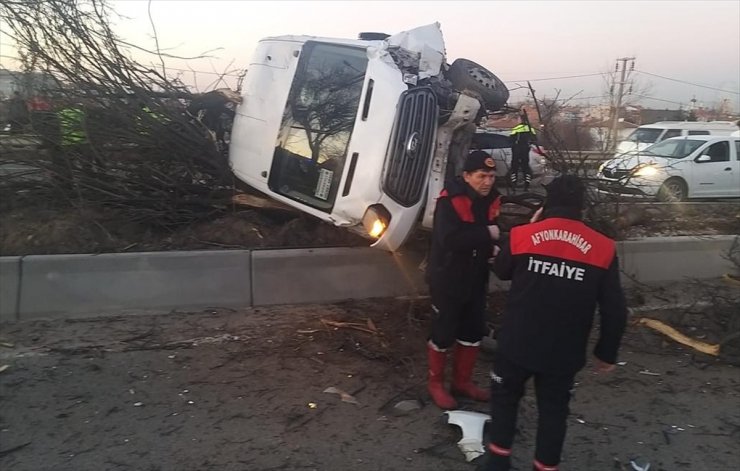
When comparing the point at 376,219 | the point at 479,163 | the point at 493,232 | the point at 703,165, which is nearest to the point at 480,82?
the point at 376,219

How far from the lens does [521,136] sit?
7215 millimetres

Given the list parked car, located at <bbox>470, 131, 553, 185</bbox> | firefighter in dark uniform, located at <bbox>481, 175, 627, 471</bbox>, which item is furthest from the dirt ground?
parked car, located at <bbox>470, 131, 553, 185</bbox>

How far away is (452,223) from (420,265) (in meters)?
2.11

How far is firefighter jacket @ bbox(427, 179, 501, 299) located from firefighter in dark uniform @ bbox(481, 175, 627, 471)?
684mm

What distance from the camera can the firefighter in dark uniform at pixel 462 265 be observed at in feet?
12.6

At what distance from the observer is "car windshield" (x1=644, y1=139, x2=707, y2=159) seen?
50.8ft

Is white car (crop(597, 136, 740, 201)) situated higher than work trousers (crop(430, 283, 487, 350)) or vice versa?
white car (crop(597, 136, 740, 201))

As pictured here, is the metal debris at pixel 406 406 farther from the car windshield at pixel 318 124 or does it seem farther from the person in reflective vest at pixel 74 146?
the person in reflective vest at pixel 74 146

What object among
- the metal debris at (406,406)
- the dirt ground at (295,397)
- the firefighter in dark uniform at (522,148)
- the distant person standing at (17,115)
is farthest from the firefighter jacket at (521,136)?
the distant person standing at (17,115)

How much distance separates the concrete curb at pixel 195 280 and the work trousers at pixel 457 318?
199cm

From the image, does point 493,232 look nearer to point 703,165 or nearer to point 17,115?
point 17,115

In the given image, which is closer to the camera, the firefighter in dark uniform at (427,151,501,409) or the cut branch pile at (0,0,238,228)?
the firefighter in dark uniform at (427,151,501,409)

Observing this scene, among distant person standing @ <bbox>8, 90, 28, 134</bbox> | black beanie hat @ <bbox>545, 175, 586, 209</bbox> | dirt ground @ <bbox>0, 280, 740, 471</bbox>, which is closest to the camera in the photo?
black beanie hat @ <bbox>545, 175, 586, 209</bbox>

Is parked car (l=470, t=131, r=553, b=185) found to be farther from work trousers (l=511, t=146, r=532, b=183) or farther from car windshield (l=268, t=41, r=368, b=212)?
car windshield (l=268, t=41, r=368, b=212)
